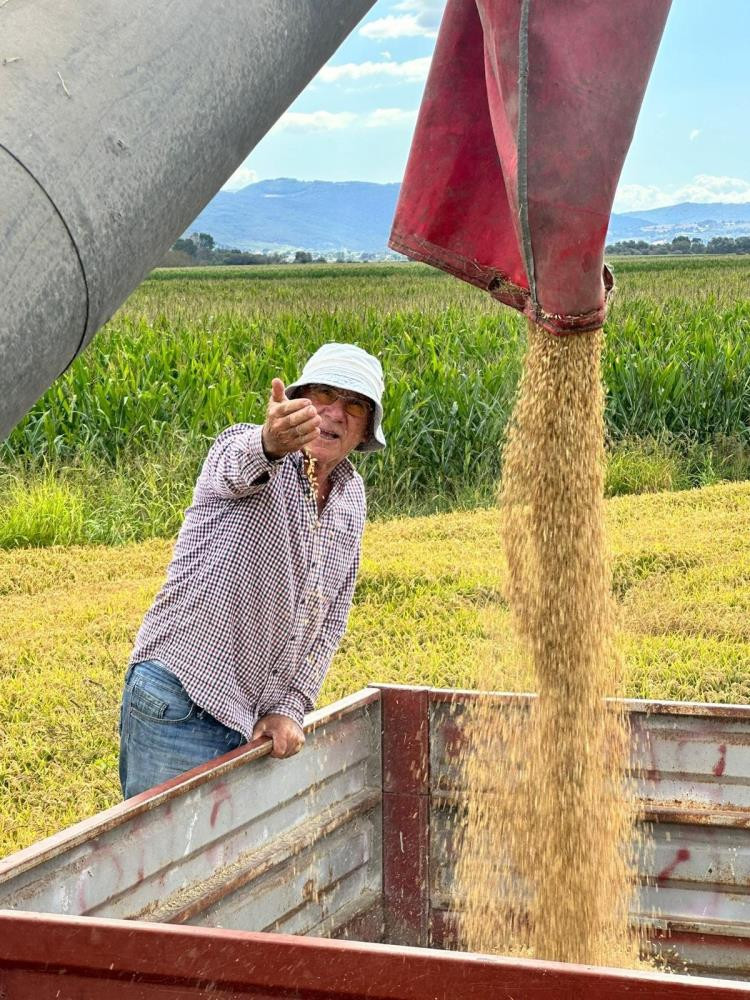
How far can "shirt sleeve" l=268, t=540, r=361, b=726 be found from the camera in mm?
2926

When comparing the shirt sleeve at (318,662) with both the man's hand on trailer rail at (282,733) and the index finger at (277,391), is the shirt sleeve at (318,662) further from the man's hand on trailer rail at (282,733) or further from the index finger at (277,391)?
the index finger at (277,391)

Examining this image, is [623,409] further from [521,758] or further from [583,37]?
[583,37]

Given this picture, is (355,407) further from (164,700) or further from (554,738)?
(554,738)

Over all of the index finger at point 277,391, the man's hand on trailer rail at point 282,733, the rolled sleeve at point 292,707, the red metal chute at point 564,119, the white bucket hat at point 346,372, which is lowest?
the man's hand on trailer rail at point 282,733

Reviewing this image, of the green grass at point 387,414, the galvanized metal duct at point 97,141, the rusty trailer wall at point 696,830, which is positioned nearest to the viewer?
the galvanized metal duct at point 97,141

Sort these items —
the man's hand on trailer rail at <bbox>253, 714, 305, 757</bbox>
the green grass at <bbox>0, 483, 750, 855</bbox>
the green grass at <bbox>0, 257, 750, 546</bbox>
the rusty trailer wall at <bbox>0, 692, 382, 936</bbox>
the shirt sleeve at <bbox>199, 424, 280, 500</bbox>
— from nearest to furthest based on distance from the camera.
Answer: the rusty trailer wall at <bbox>0, 692, 382, 936</bbox> < the shirt sleeve at <bbox>199, 424, 280, 500</bbox> < the man's hand on trailer rail at <bbox>253, 714, 305, 757</bbox> < the green grass at <bbox>0, 483, 750, 855</bbox> < the green grass at <bbox>0, 257, 750, 546</bbox>

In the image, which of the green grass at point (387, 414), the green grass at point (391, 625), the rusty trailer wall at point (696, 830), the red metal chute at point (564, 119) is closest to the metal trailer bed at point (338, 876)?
the rusty trailer wall at point (696, 830)

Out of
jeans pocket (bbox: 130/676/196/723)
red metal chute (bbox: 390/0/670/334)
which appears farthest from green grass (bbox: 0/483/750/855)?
red metal chute (bbox: 390/0/670/334)

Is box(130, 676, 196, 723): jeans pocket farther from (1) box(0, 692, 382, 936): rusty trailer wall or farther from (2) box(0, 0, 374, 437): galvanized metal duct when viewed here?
(2) box(0, 0, 374, 437): galvanized metal duct

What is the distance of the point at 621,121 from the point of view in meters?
1.76

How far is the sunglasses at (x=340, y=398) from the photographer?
9.84ft

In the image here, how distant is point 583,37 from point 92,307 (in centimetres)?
102

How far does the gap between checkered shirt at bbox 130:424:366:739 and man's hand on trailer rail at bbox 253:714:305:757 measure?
25 millimetres

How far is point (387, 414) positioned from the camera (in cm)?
962
